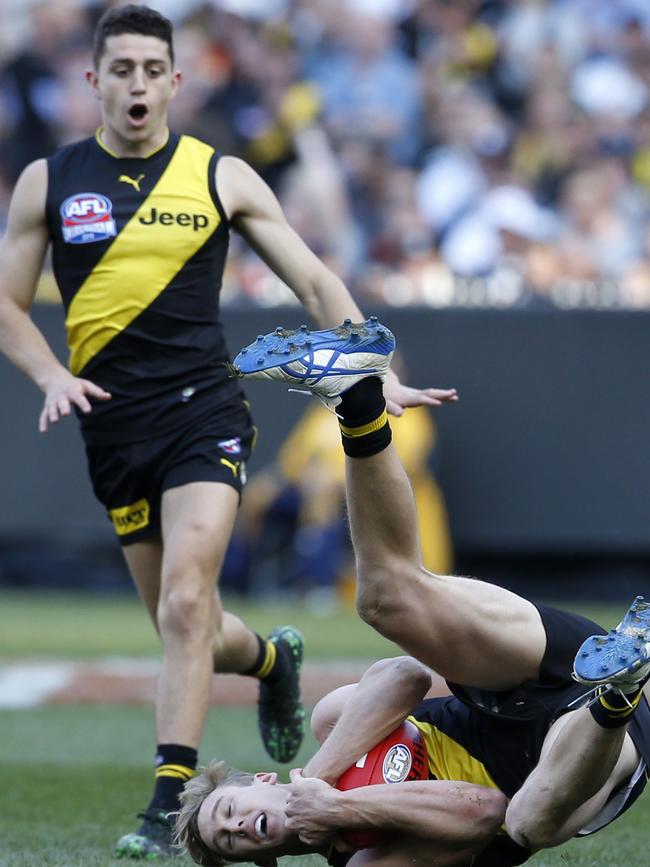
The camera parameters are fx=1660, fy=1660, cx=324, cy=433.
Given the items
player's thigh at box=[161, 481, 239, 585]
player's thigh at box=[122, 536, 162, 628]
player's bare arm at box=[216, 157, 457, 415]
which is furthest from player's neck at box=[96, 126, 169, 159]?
player's thigh at box=[122, 536, 162, 628]

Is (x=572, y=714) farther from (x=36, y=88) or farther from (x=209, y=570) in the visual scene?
(x=36, y=88)

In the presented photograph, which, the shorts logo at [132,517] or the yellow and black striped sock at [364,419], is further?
the shorts logo at [132,517]

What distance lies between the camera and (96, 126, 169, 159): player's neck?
5.88 metres

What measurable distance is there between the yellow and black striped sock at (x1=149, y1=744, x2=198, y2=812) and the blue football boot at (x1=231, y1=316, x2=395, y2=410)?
152 centimetres

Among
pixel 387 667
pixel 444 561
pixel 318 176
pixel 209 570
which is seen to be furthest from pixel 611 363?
pixel 387 667

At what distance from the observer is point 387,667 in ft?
14.9

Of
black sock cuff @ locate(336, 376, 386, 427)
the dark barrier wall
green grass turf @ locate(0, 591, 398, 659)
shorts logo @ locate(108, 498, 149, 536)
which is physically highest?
black sock cuff @ locate(336, 376, 386, 427)

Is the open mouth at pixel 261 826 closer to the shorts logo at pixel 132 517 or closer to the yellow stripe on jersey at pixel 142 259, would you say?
the shorts logo at pixel 132 517

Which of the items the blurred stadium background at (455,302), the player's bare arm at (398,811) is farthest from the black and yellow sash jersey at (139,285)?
the blurred stadium background at (455,302)

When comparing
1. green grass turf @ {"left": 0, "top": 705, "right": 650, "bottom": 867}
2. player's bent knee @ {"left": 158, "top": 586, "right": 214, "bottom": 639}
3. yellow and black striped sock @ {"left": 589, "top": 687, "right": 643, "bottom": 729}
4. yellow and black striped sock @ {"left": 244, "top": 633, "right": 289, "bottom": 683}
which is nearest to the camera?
yellow and black striped sock @ {"left": 589, "top": 687, "right": 643, "bottom": 729}

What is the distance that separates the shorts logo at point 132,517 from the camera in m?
5.78

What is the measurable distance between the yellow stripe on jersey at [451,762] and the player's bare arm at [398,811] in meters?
0.22

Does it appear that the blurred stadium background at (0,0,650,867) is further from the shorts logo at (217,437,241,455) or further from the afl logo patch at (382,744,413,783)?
the afl logo patch at (382,744,413,783)

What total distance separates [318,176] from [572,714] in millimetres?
9067
